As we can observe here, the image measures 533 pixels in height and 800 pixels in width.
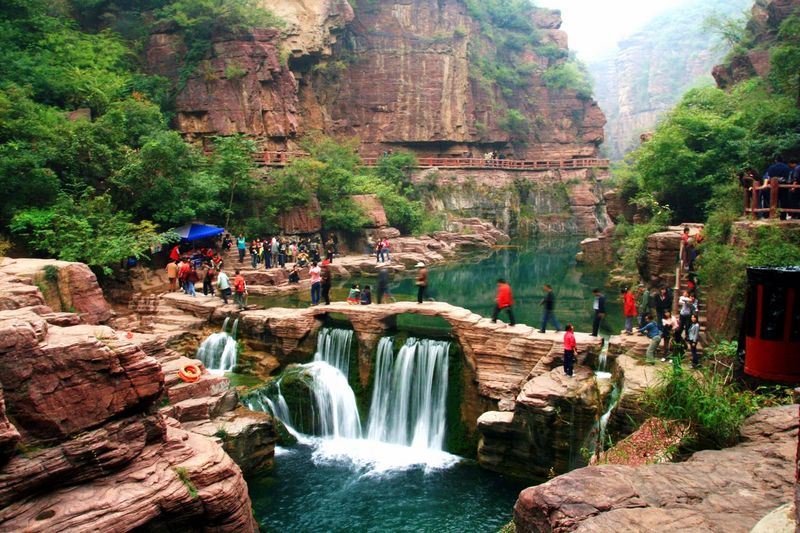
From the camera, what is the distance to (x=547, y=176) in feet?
149

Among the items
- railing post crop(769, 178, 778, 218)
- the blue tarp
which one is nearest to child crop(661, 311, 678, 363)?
railing post crop(769, 178, 778, 218)

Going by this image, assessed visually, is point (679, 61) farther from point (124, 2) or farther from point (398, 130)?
point (124, 2)

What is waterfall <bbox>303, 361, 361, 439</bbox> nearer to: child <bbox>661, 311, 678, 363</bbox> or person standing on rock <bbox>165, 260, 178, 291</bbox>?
person standing on rock <bbox>165, 260, 178, 291</bbox>

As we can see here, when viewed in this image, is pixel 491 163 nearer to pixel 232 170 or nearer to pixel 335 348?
pixel 232 170

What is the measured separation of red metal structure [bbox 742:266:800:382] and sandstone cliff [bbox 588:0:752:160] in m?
78.2

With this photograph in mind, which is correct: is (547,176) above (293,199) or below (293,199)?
above

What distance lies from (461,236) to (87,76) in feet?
68.7

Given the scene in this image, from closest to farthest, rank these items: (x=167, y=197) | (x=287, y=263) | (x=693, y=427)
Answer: (x=693, y=427) → (x=167, y=197) → (x=287, y=263)

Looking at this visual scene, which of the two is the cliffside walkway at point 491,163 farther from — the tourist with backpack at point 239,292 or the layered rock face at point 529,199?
the tourist with backpack at point 239,292

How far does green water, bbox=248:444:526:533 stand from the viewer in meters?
9.86

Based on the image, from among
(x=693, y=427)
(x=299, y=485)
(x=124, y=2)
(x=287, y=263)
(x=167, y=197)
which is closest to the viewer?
(x=693, y=427)

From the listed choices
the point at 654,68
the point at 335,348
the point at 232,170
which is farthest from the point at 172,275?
the point at 654,68

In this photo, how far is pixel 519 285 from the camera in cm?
2533

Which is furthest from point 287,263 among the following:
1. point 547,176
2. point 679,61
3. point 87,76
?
point 679,61
